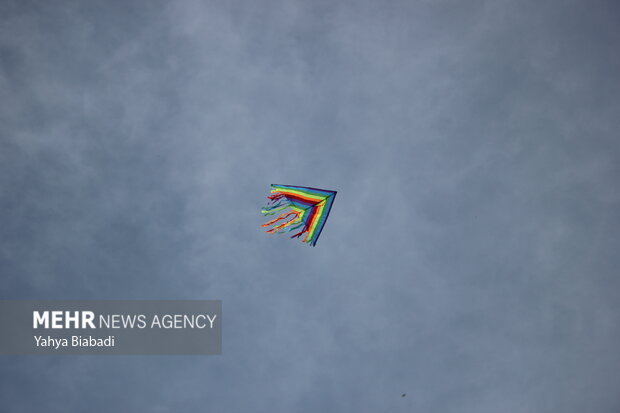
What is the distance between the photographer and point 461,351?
35031 millimetres

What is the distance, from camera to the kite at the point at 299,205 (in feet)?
103

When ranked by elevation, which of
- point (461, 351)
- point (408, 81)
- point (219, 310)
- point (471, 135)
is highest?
point (408, 81)

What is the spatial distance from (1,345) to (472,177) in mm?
31501

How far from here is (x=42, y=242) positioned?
1359 inches

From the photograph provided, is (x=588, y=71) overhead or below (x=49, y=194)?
overhead

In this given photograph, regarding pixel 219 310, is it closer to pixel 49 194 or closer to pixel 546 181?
pixel 49 194

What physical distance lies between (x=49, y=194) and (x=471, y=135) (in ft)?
89.4

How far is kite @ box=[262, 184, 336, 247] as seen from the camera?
1230 inches

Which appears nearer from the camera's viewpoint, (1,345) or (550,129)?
(1,345)

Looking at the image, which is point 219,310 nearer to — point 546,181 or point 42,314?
point 42,314

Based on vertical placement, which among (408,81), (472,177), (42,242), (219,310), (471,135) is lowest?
(219,310)

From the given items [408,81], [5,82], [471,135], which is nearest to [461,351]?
[471,135]

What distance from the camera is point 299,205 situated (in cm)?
3158

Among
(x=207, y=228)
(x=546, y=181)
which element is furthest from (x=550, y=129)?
(x=207, y=228)
